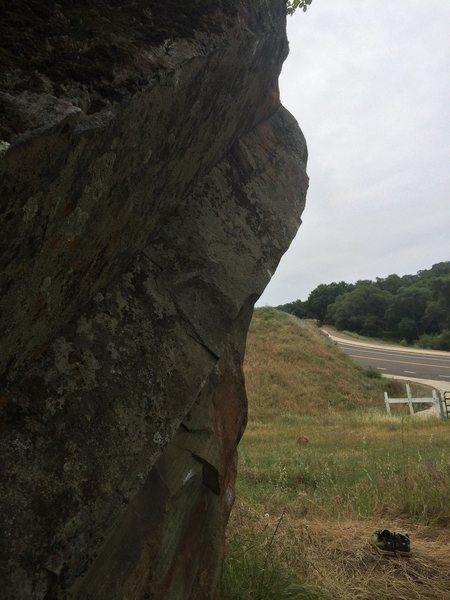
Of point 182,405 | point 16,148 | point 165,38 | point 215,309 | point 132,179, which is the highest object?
point 165,38

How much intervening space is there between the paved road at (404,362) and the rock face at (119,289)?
29.1m

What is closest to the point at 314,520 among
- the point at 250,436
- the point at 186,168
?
the point at 186,168

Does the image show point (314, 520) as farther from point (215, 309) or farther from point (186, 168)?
point (186, 168)

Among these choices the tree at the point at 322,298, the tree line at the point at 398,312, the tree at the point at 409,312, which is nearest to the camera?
the tree line at the point at 398,312

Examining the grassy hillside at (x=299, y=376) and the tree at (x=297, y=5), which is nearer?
the tree at (x=297, y=5)

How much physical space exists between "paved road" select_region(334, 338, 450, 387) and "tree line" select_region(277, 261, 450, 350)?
11.8 meters

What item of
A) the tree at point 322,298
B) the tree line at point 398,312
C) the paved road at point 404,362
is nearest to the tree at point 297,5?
the paved road at point 404,362

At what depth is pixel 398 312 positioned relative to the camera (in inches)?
2415

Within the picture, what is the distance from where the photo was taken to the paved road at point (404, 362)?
32500 millimetres

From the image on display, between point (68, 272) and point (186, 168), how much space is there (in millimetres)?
914

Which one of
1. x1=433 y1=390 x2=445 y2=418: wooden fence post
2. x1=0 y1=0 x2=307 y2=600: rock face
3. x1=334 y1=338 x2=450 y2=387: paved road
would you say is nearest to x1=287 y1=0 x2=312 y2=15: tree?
x1=0 y1=0 x2=307 y2=600: rock face

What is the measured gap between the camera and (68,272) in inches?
71.1

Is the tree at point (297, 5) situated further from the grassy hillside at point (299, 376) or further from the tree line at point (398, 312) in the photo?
the tree line at point (398, 312)

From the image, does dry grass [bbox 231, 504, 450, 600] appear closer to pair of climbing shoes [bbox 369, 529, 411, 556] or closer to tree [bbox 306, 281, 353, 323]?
pair of climbing shoes [bbox 369, 529, 411, 556]
